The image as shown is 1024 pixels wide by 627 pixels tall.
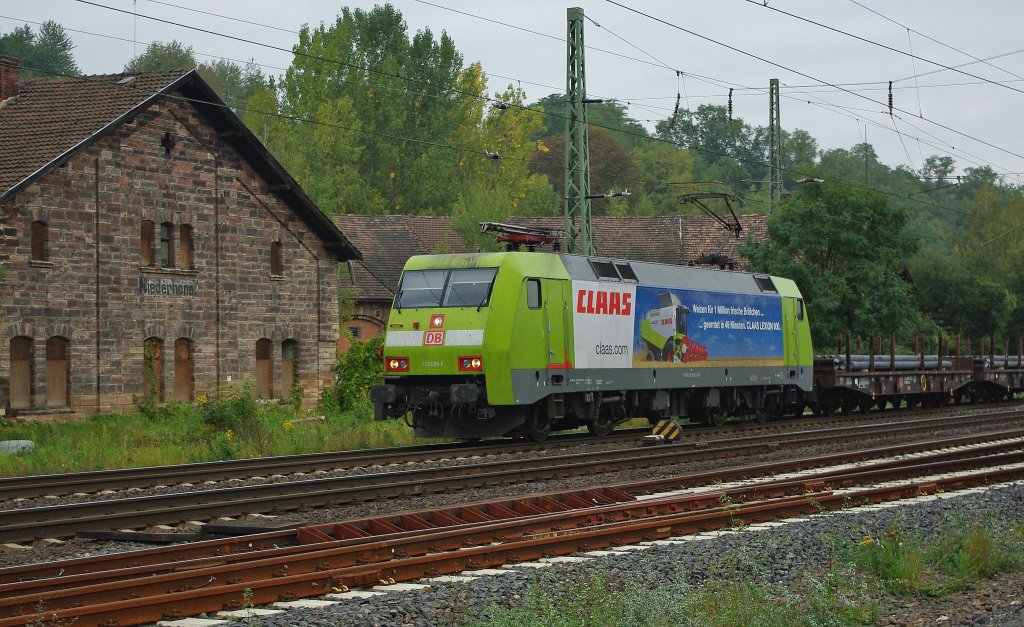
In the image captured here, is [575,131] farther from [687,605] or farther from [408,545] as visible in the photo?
[687,605]

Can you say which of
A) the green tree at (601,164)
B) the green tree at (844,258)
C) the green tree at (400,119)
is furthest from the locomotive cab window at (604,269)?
the green tree at (601,164)

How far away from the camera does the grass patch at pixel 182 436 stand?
20438 millimetres

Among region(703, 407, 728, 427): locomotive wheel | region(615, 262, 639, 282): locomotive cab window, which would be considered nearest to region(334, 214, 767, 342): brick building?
region(703, 407, 728, 427): locomotive wheel

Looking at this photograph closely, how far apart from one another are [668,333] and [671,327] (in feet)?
0.55

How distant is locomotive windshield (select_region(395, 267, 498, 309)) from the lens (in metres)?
21.4

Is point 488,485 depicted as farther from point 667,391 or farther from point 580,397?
point 667,391

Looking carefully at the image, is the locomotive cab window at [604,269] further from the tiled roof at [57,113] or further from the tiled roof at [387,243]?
the tiled roof at [387,243]

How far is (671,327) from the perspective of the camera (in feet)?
82.7

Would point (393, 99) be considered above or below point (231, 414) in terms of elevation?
above

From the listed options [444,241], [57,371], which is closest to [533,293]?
[57,371]

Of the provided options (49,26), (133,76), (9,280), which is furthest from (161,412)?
(49,26)

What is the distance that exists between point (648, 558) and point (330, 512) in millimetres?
4380

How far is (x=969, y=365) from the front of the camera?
40.6 metres

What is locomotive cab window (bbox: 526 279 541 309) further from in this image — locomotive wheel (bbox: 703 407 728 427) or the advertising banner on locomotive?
locomotive wheel (bbox: 703 407 728 427)
